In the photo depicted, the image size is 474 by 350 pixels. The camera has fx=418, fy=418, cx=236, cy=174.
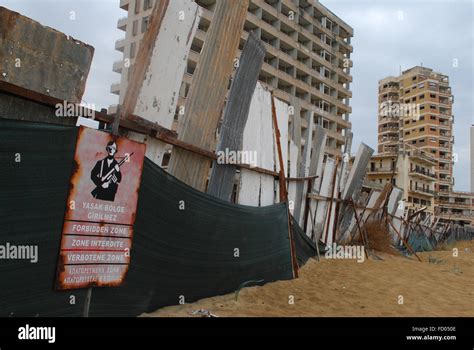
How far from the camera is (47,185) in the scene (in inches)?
119

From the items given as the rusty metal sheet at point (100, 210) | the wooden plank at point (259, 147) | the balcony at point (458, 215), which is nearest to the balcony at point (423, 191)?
the balcony at point (458, 215)

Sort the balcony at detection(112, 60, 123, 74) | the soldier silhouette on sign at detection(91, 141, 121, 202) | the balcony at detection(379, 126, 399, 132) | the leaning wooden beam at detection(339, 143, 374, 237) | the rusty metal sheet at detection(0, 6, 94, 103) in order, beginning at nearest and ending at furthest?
the rusty metal sheet at detection(0, 6, 94, 103), the soldier silhouette on sign at detection(91, 141, 121, 202), the leaning wooden beam at detection(339, 143, 374, 237), the balcony at detection(112, 60, 123, 74), the balcony at detection(379, 126, 399, 132)

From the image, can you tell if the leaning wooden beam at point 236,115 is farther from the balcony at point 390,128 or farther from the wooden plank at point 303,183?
the balcony at point 390,128

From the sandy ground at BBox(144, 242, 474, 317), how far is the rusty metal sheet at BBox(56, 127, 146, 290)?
0.88 meters

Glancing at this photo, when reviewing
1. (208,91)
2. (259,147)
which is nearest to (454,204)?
(259,147)

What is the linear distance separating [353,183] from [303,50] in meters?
42.4

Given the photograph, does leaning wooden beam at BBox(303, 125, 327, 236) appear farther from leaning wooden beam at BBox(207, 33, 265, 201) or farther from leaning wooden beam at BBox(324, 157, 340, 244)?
leaning wooden beam at BBox(207, 33, 265, 201)

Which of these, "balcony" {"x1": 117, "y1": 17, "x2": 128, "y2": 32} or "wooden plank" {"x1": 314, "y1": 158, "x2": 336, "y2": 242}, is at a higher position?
"balcony" {"x1": 117, "y1": 17, "x2": 128, "y2": 32}

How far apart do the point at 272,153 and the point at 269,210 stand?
4.55ft

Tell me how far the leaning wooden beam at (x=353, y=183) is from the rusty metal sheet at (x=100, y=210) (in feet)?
28.3

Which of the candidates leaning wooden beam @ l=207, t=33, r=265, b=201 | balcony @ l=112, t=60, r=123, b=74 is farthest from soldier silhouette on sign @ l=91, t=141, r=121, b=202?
balcony @ l=112, t=60, r=123, b=74

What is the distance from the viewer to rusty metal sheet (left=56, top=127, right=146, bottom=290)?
3188mm
